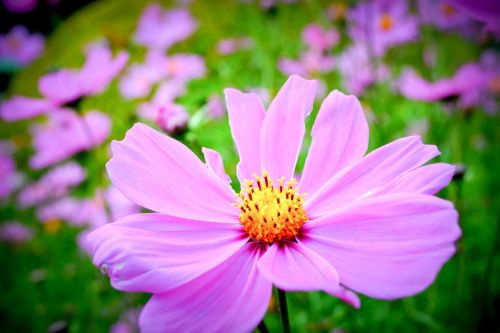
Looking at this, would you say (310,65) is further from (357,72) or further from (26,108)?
(26,108)

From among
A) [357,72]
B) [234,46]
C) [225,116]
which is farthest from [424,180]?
[234,46]

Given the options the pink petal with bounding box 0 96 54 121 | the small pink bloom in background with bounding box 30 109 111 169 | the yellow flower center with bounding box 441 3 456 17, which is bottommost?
the small pink bloom in background with bounding box 30 109 111 169

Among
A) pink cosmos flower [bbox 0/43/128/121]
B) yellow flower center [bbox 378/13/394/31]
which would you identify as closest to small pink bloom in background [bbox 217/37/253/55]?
yellow flower center [bbox 378/13/394/31]

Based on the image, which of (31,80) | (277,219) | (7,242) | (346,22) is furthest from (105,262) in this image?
(31,80)

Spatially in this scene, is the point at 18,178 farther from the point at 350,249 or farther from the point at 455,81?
the point at 350,249

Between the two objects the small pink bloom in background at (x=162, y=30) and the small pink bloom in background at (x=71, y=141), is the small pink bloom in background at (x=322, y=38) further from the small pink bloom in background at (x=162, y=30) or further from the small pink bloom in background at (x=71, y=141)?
the small pink bloom in background at (x=71, y=141)

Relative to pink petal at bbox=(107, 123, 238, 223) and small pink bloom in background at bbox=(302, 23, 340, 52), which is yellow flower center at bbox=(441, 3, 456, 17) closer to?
small pink bloom in background at bbox=(302, 23, 340, 52)
